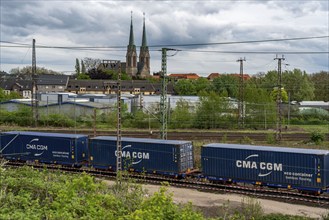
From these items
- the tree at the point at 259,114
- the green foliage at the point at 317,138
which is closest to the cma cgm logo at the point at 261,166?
the green foliage at the point at 317,138

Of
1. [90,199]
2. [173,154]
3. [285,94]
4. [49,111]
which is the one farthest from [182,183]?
[285,94]

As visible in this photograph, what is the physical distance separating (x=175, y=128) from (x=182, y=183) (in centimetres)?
3209

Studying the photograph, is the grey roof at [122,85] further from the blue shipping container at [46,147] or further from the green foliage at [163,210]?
the green foliage at [163,210]

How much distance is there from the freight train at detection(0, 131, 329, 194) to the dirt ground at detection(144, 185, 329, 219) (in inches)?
56.7

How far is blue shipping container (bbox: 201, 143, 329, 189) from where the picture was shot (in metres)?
22.4

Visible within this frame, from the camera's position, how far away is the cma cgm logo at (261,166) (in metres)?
23.5

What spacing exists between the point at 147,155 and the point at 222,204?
7514 mm

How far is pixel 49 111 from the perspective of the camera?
64.4 meters

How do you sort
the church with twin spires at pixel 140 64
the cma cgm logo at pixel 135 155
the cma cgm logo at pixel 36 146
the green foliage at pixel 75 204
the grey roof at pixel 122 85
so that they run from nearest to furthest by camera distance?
the green foliage at pixel 75 204, the cma cgm logo at pixel 135 155, the cma cgm logo at pixel 36 146, the grey roof at pixel 122 85, the church with twin spires at pixel 140 64

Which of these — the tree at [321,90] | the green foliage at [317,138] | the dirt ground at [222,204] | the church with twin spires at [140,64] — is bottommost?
the dirt ground at [222,204]

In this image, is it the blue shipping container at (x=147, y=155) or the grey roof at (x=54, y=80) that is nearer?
the blue shipping container at (x=147, y=155)

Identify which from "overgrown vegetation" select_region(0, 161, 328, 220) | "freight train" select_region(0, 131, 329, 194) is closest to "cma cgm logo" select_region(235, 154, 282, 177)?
"freight train" select_region(0, 131, 329, 194)

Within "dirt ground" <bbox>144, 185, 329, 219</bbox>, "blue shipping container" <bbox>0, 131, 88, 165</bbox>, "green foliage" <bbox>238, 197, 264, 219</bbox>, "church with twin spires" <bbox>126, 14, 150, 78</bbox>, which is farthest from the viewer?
"church with twin spires" <bbox>126, 14, 150, 78</bbox>

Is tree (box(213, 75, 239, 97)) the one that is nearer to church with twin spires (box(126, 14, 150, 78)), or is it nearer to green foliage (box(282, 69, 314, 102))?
green foliage (box(282, 69, 314, 102))
